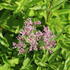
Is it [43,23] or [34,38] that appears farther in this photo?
[43,23]

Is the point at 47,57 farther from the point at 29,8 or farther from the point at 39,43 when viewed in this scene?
the point at 29,8

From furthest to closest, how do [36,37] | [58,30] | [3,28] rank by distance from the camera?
[3,28], [58,30], [36,37]

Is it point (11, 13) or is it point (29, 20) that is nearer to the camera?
point (29, 20)

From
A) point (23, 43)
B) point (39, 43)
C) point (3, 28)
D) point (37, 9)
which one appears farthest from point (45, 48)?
point (3, 28)

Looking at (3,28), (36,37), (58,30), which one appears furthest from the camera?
(3,28)

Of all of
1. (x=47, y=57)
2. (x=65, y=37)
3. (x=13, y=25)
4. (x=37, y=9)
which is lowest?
(x=47, y=57)

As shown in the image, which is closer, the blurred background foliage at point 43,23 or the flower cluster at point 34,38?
the flower cluster at point 34,38

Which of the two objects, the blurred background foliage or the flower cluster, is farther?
the blurred background foliage

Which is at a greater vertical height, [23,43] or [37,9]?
[37,9]
